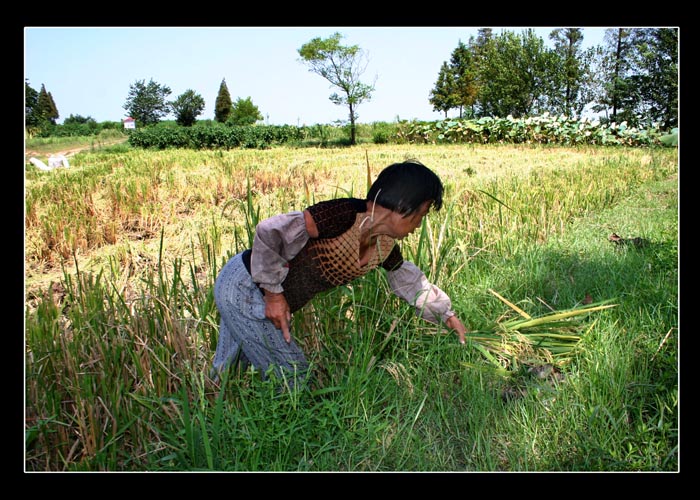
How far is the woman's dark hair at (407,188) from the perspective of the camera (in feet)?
5.40

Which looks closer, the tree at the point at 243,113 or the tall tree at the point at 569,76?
the tall tree at the point at 569,76

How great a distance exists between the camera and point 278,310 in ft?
5.74

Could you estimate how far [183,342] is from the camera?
1.90 meters

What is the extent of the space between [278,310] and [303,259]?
0.69ft

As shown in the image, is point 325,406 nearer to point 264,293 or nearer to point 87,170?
point 264,293

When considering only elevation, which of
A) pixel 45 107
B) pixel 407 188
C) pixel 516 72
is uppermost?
pixel 516 72

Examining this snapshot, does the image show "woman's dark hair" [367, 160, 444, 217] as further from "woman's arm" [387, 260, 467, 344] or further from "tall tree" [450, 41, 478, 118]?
"tall tree" [450, 41, 478, 118]

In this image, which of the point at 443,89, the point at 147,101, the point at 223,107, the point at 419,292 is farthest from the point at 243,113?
the point at 419,292

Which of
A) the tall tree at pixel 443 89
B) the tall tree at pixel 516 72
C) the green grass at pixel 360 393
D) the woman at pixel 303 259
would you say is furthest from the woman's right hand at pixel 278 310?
the tall tree at pixel 443 89

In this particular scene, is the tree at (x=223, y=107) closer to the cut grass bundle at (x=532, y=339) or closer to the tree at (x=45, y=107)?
the tree at (x=45, y=107)

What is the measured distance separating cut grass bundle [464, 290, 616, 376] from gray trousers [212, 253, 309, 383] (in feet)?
2.50

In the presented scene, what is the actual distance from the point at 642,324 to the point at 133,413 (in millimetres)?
2130

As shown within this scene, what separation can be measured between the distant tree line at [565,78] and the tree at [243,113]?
18.7ft

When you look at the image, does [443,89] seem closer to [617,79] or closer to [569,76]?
[569,76]
